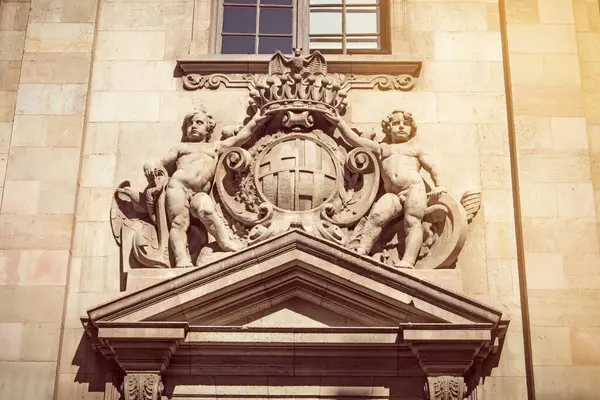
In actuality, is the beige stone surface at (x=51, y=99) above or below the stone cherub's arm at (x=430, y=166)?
above

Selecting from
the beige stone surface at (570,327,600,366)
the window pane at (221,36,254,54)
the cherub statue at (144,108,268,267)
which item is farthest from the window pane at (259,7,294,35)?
the beige stone surface at (570,327,600,366)

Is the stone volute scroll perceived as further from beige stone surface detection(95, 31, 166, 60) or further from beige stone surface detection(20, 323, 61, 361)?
beige stone surface detection(95, 31, 166, 60)

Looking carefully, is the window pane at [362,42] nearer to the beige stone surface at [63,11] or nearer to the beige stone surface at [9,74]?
A: the beige stone surface at [63,11]

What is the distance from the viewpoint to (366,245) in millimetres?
13211

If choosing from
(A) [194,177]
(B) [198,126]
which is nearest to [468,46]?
(B) [198,126]

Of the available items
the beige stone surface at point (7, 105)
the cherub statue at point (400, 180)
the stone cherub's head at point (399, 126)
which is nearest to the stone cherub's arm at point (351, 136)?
the cherub statue at point (400, 180)

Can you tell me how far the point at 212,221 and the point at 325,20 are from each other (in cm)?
395

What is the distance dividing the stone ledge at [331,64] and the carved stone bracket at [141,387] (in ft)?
13.9

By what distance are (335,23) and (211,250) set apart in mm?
4190

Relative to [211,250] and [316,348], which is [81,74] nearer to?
[211,250]

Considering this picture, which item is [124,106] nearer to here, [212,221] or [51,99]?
[51,99]

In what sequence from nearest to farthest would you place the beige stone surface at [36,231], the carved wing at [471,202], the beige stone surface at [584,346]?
the beige stone surface at [584,346], the beige stone surface at [36,231], the carved wing at [471,202]

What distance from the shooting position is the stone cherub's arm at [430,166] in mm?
13602

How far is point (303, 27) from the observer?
1549cm
